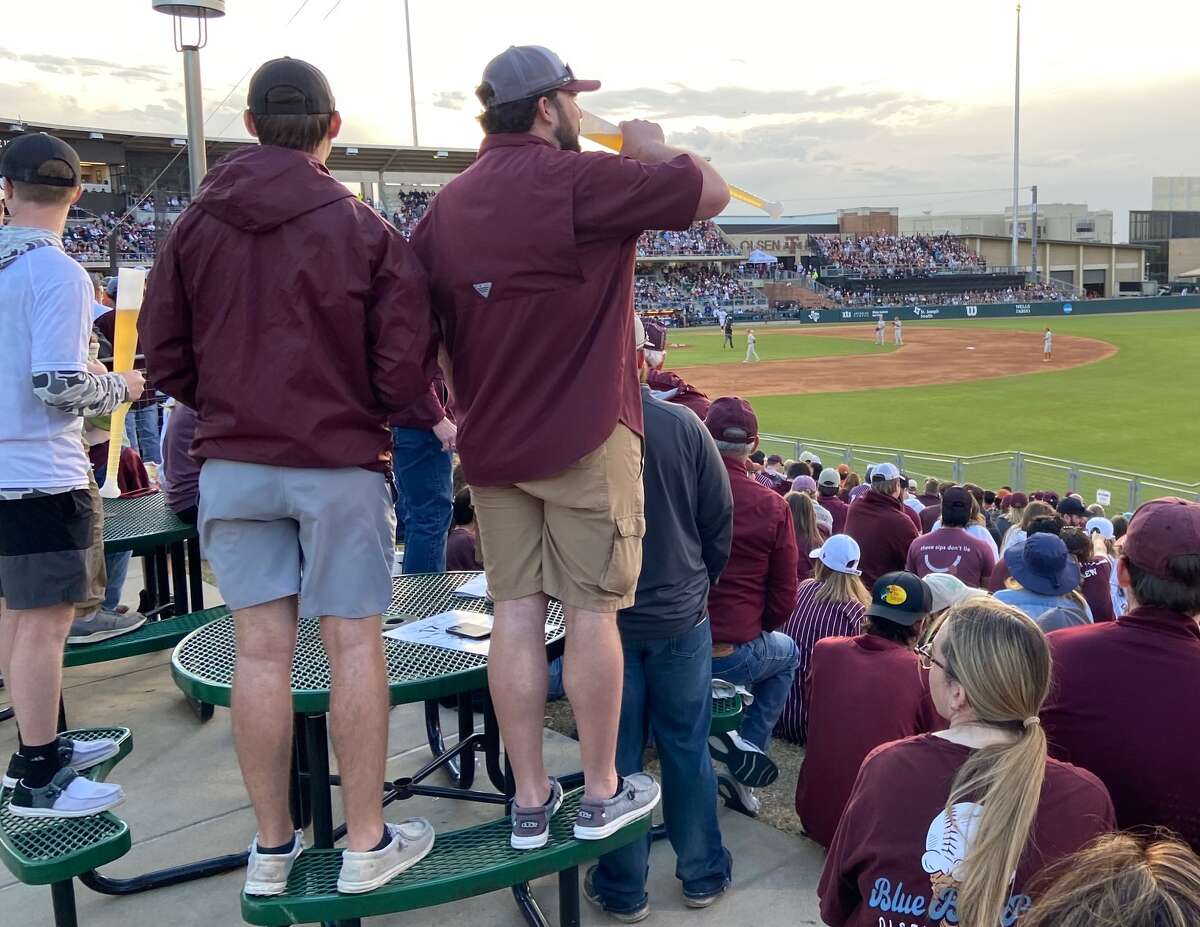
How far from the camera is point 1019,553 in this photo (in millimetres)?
5129

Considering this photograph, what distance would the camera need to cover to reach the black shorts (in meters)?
3.18

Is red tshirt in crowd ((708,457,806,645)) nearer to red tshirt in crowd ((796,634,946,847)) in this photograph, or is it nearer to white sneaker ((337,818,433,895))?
red tshirt in crowd ((796,634,946,847))

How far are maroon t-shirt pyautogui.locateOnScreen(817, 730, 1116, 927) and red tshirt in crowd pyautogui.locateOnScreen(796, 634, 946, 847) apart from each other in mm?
1369

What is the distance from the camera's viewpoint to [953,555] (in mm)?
6922

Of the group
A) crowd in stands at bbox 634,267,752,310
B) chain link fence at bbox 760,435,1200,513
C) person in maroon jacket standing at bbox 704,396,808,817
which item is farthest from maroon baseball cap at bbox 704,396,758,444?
crowd in stands at bbox 634,267,752,310

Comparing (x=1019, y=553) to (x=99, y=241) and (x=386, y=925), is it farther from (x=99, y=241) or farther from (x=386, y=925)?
(x=99, y=241)

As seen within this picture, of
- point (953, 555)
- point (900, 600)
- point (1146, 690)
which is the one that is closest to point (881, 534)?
point (953, 555)

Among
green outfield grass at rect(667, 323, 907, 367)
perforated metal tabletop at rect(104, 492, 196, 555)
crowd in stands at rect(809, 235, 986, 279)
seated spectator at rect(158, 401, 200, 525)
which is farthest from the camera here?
crowd in stands at rect(809, 235, 986, 279)

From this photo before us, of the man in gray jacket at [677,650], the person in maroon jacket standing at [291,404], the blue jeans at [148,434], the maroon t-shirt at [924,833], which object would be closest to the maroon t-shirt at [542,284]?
the person in maroon jacket standing at [291,404]

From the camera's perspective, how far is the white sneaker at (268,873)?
2617 millimetres

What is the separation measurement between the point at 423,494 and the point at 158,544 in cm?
133

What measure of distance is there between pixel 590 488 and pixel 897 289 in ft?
223

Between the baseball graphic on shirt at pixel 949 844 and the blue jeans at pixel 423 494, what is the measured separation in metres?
3.68

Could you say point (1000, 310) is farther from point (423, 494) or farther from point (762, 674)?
point (762, 674)
